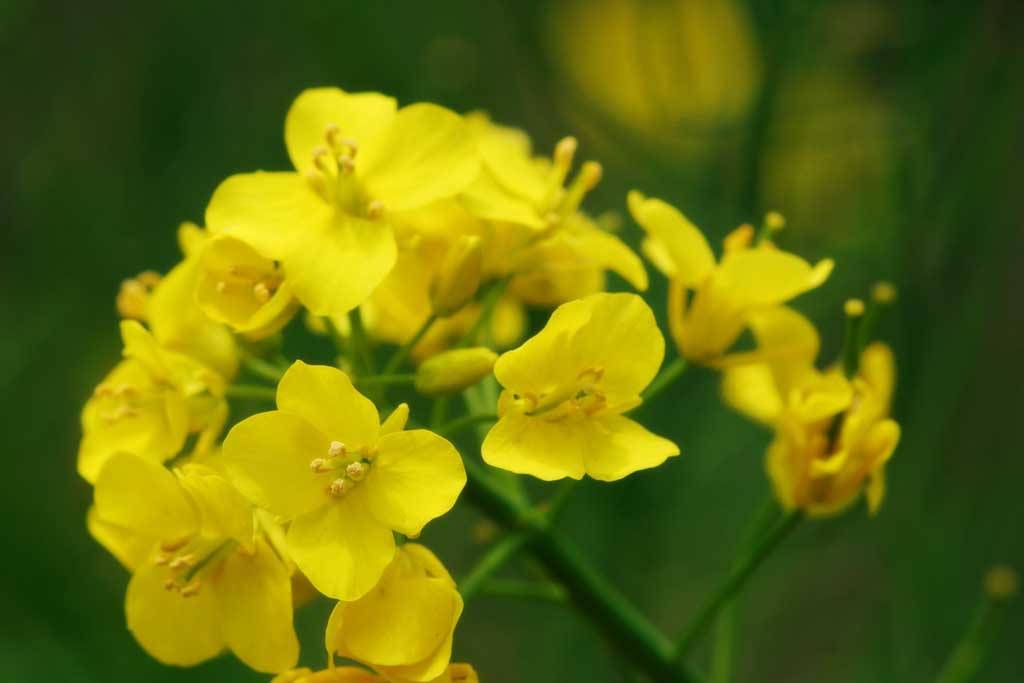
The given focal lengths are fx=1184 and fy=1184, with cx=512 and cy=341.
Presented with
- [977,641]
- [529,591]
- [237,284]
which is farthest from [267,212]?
[977,641]

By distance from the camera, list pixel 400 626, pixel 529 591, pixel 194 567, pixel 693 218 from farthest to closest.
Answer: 1. pixel 693 218
2. pixel 529 591
3. pixel 194 567
4. pixel 400 626

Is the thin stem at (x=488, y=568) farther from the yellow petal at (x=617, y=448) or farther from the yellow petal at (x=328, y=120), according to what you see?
the yellow petal at (x=328, y=120)

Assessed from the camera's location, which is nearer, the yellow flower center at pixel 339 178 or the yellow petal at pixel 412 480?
the yellow petal at pixel 412 480

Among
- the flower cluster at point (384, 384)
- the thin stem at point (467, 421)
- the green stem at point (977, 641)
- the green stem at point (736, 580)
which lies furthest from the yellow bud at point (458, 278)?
the green stem at point (977, 641)

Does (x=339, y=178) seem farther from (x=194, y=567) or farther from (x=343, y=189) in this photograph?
(x=194, y=567)

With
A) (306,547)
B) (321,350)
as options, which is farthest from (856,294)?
(306,547)

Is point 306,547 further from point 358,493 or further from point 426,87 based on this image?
point 426,87
